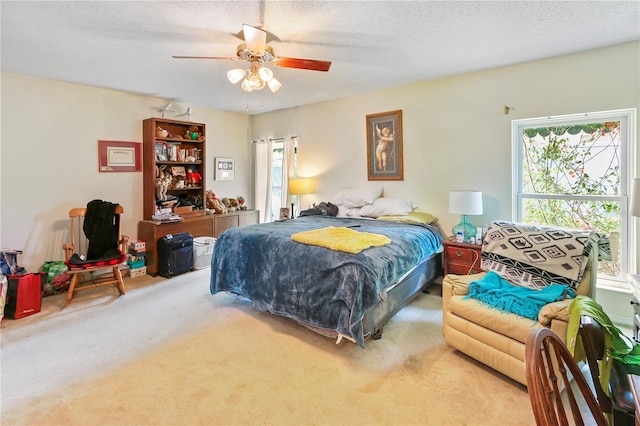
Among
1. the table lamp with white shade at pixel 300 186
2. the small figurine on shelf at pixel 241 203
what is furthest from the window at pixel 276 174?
the table lamp with white shade at pixel 300 186

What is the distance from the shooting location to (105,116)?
4242mm

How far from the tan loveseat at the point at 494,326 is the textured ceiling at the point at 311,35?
5.92 ft

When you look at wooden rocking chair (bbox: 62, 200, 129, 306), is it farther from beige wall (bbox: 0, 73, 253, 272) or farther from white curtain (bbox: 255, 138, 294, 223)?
white curtain (bbox: 255, 138, 294, 223)

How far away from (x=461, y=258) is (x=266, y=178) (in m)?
3.64

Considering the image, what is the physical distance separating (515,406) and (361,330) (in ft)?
3.25

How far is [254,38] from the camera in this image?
7.47 feet

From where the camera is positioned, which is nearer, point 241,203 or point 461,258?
point 461,258

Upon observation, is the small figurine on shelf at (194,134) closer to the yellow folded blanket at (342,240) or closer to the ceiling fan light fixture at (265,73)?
the ceiling fan light fixture at (265,73)

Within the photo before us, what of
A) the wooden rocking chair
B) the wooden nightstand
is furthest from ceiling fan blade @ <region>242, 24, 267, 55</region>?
the wooden rocking chair

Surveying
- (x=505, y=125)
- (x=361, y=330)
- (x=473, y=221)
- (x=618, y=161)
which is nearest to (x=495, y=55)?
(x=505, y=125)

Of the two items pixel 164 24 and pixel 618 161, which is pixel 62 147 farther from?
pixel 618 161

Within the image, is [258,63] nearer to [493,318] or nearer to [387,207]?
[387,207]

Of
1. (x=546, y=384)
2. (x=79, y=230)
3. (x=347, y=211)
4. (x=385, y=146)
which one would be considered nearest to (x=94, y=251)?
(x=79, y=230)

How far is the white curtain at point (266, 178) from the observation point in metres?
5.53
